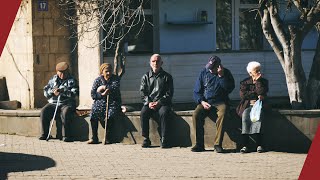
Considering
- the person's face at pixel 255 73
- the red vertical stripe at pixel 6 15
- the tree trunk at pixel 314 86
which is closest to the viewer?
the person's face at pixel 255 73

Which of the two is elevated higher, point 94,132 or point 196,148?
point 94,132

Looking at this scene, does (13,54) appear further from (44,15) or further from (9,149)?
(9,149)

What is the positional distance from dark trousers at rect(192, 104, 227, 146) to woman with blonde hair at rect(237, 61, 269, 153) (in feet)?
1.04

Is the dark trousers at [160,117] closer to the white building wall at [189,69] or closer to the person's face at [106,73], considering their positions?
the person's face at [106,73]

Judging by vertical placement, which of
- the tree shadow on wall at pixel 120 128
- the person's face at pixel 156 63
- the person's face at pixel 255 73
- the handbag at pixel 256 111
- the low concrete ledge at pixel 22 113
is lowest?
the tree shadow on wall at pixel 120 128

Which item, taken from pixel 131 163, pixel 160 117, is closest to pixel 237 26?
pixel 160 117

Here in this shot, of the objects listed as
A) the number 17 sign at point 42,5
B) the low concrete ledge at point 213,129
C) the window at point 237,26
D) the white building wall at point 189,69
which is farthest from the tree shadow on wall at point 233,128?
the number 17 sign at point 42,5

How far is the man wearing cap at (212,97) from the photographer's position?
13.2m

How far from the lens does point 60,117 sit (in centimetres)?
1444

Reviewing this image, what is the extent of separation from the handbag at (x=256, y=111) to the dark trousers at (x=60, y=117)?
3408 millimetres

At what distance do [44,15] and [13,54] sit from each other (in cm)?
132

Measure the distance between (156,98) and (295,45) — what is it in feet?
8.71

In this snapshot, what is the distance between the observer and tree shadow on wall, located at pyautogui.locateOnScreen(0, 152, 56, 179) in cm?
1145

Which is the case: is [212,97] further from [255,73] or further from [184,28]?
[184,28]
